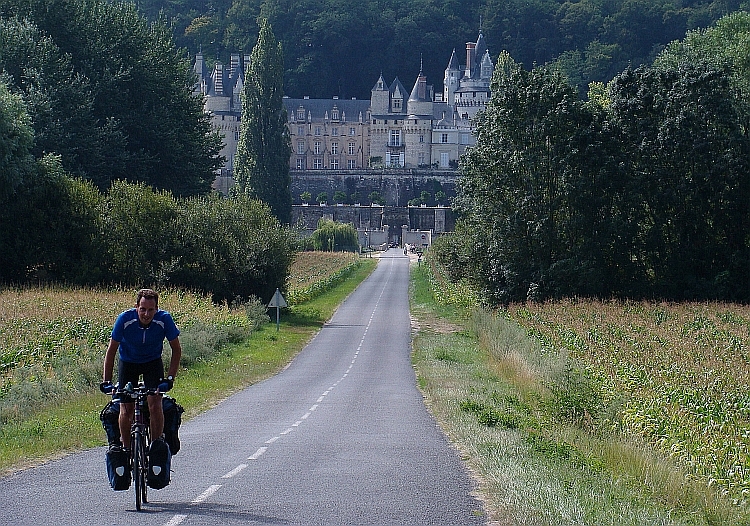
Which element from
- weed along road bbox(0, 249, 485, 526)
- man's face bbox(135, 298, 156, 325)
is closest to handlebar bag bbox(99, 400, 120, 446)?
weed along road bbox(0, 249, 485, 526)

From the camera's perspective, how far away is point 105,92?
53.8m

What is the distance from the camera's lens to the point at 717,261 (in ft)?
144

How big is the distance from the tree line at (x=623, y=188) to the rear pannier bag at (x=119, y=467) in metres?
34.0

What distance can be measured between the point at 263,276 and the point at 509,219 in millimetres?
10467

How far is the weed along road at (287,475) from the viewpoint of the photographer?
30.3ft

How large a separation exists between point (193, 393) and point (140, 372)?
11947 millimetres

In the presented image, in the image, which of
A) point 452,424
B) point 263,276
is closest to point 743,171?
point 263,276

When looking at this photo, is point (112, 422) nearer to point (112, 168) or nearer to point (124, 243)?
point (124, 243)

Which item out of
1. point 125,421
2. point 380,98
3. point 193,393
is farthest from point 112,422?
point 380,98

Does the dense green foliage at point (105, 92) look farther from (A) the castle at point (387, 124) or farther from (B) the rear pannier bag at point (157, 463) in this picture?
(A) the castle at point (387, 124)

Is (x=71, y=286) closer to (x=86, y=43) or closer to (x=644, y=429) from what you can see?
(x=86, y=43)

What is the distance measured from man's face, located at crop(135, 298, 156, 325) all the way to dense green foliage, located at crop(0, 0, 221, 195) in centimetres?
4199

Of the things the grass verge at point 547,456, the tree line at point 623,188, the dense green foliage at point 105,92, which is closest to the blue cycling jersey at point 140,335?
the grass verge at point 547,456

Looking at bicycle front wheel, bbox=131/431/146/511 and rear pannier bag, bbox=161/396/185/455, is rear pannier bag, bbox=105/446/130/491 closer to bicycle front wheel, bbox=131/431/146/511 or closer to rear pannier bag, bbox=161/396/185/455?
bicycle front wheel, bbox=131/431/146/511
